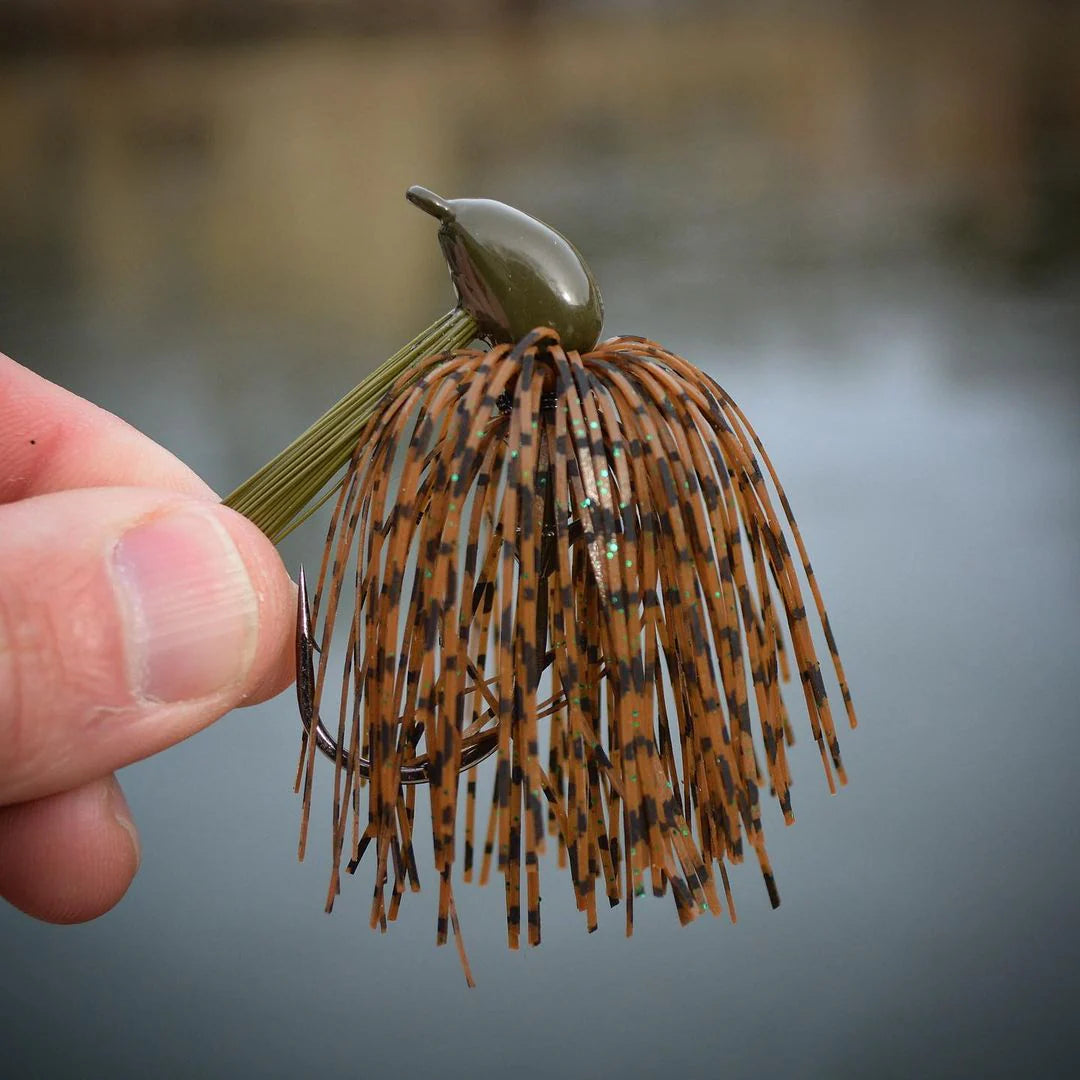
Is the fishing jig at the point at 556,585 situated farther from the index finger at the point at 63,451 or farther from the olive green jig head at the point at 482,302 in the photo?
the index finger at the point at 63,451

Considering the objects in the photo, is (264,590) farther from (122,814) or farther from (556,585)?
(122,814)

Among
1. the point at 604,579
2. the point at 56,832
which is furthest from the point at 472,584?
the point at 56,832

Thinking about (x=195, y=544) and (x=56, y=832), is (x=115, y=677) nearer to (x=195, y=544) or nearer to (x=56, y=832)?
(x=195, y=544)

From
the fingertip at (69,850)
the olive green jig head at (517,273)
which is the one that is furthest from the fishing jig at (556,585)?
the fingertip at (69,850)

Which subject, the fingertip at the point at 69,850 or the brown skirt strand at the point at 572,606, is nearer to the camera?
the brown skirt strand at the point at 572,606

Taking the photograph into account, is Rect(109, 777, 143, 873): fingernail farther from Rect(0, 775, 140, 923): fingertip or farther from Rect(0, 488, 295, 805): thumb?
Rect(0, 488, 295, 805): thumb

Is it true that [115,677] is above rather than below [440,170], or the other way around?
below

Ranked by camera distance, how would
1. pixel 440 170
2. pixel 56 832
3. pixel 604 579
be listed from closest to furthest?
1. pixel 604 579
2. pixel 56 832
3. pixel 440 170
